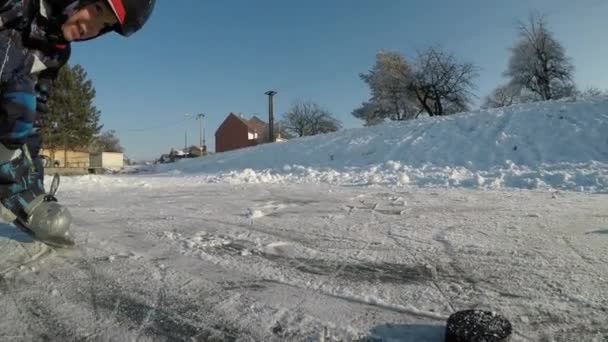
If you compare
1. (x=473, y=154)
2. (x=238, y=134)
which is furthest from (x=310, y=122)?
(x=473, y=154)

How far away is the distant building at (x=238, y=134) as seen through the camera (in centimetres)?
4225

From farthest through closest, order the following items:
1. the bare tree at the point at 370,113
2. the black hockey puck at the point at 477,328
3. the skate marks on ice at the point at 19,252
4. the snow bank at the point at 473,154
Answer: the bare tree at the point at 370,113 → the snow bank at the point at 473,154 → the skate marks on ice at the point at 19,252 → the black hockey puck at the point at 477,328

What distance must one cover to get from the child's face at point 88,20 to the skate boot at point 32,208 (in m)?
0.81

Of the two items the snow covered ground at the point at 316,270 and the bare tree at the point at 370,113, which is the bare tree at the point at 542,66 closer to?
the bare tree at the point at 370,113

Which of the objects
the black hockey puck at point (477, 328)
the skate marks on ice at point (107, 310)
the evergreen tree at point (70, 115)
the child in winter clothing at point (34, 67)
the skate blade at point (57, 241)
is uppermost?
the evergreen tree at point (70, 115)

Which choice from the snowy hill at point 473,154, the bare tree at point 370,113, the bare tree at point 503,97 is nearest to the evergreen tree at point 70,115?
the snowy hill at point 473,154

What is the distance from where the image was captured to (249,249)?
213 cm

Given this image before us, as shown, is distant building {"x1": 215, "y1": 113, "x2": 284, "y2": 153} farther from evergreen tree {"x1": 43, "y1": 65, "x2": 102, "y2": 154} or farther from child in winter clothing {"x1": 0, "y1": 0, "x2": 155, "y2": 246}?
child in winter clothing {"x1": 0, "y1": 0, "x2": 155, "y2": 246}

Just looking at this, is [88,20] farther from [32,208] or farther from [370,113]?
[370,113]

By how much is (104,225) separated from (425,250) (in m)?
2.50

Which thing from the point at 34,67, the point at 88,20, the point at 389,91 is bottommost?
the point at 34,67

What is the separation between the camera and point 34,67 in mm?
→ 1803

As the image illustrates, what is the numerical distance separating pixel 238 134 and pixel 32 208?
138 feet

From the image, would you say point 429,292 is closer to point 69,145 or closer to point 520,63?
point 69,145
